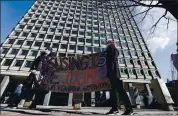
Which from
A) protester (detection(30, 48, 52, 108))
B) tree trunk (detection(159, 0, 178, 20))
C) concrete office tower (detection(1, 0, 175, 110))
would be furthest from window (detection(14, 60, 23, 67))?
tree trunk (detection(159, 0, 178, 20))

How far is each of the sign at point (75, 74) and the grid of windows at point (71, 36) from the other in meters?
24.8

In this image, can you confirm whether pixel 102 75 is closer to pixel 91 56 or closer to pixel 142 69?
pixel 91 56

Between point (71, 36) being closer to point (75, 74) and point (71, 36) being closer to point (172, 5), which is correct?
point (75, 74)

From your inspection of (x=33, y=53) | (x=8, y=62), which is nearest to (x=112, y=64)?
(x=8, y=62)

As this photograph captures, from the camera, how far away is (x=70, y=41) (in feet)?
114

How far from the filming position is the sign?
5.40 metres

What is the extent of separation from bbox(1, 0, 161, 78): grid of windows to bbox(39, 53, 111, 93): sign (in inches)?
976

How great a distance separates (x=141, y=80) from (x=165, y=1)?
27.3 metres

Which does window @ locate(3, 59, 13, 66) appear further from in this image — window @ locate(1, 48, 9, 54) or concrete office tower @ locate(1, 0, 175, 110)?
window @ locate(1, 48, 9, 54)

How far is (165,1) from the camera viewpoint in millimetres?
4574

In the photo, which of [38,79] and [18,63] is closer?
[38,79]

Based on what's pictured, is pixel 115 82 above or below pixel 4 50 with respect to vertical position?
below

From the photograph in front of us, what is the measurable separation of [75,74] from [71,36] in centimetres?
3097

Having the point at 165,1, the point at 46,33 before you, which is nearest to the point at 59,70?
the point at 165,1
